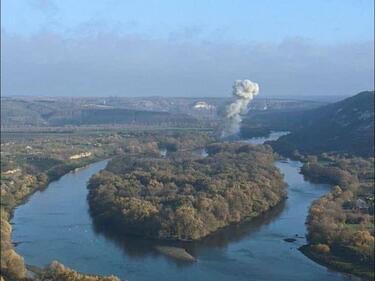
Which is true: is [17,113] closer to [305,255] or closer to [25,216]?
[25,216]

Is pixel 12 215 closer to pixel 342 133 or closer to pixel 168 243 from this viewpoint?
pixel 168 243

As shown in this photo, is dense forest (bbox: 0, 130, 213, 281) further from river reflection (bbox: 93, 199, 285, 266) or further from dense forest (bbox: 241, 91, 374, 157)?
dense forest (bbox: 241, 91, 374, 157)

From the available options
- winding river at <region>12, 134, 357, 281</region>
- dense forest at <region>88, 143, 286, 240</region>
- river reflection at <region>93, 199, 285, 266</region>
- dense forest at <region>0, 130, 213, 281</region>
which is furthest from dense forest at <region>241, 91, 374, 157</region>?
river reflection at <region>93, 199, 285, 266</region>

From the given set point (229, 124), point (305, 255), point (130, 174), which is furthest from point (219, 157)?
point (229, 124)

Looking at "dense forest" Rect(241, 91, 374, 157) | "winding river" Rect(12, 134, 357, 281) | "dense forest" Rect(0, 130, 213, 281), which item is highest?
"dense forest" Rect(241, 91, 374, 157)

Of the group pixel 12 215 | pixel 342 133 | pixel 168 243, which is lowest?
pixel 12 215

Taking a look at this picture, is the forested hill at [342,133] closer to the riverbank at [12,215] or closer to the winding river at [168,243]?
the riverbank at [12,215]

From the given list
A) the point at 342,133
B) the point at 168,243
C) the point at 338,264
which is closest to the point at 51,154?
the point at 342,133
